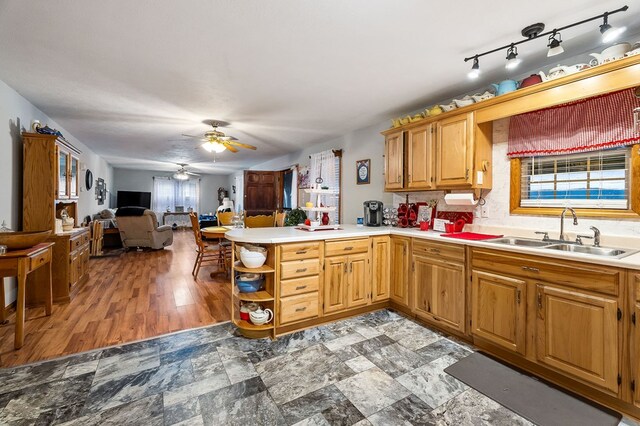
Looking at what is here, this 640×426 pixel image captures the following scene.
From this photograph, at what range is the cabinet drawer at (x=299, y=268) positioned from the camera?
259 cm

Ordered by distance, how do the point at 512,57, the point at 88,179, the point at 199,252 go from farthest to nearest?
the point at 88,179 < the point at 199,252 < the point at 512,57

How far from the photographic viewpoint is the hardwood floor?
243cm

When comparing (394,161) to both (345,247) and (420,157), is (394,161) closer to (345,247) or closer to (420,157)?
(420,157)

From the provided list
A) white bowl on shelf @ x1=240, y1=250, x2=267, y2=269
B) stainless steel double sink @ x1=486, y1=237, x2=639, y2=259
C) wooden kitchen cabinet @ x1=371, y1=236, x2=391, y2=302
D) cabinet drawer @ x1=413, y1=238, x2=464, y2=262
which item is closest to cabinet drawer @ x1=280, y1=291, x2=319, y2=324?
white bowl on shelf @ x1=240, y1=250, x2=267, y2=269

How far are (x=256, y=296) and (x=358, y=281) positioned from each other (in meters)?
1.09

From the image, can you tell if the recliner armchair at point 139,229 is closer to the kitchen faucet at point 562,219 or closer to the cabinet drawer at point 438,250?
the cabinet drawer at point 438,250

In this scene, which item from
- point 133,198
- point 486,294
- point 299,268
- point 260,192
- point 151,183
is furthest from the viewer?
point 151,183

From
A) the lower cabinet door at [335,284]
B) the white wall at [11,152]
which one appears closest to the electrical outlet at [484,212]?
the lower cabinet door at [335,284]

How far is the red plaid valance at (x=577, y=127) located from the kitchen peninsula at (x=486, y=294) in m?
0.74

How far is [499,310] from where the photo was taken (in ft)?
7.38

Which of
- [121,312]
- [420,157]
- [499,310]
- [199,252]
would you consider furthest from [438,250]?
[199,252]

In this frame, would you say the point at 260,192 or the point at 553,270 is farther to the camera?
the point at 260,192

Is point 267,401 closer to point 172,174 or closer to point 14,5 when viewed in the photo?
point 14,5

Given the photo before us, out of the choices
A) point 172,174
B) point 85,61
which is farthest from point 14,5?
point 172,174
